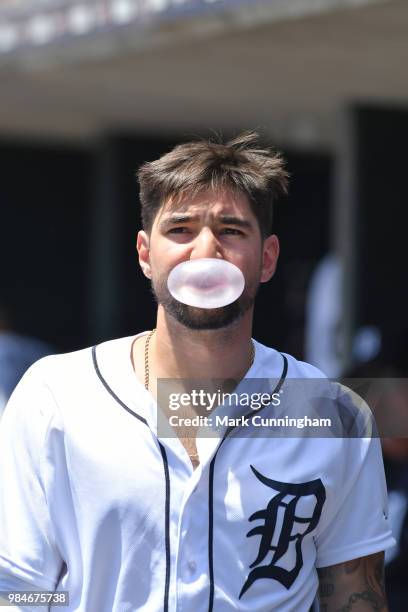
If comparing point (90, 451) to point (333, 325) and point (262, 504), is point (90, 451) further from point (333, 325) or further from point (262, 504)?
point (333, 325)

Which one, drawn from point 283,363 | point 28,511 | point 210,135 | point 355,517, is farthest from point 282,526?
point 210,135

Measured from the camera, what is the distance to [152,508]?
6.68 feet

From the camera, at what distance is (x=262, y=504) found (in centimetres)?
206

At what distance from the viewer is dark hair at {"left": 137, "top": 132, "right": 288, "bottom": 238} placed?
7.00ft

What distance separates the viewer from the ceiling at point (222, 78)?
5160 mm

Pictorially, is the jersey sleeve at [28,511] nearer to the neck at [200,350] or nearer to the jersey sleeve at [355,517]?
the neck at [200,350]

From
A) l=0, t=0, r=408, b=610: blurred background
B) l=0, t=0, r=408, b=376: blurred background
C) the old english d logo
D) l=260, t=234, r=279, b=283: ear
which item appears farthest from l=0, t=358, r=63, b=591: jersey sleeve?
l=0, t=0, r=408, b=376: blurred background

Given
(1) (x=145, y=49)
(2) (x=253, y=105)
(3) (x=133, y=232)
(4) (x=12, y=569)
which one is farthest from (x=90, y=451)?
(3) (x=133, y=232)

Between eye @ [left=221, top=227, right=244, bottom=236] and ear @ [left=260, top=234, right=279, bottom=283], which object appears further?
ear @ [left=260, top=234, right=279, bottom=283]

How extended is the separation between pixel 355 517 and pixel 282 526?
0.16m

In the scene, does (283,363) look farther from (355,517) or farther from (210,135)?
(210,135)

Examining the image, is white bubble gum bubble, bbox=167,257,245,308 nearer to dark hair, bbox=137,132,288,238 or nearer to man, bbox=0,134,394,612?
man, bbox=0,134,394,612

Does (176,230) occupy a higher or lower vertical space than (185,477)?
higher

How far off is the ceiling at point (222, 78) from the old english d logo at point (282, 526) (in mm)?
2932
